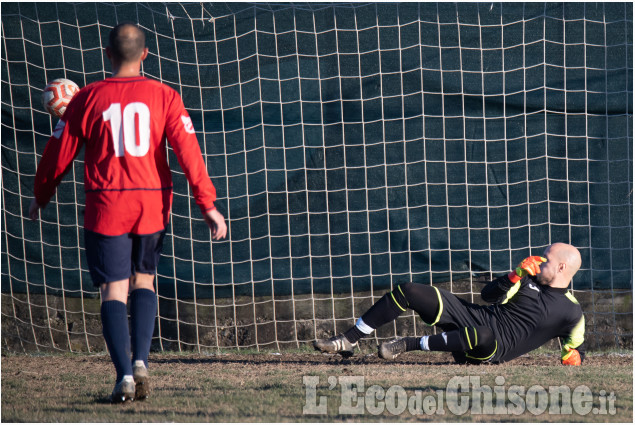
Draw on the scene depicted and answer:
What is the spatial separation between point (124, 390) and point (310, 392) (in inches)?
32.2

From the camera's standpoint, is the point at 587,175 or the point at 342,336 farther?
the point at 587,175

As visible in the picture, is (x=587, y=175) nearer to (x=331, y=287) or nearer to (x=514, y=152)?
(x=514, y=152)

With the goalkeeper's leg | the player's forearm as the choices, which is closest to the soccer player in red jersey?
the goalkeeper's leg

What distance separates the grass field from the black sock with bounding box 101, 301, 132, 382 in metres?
0.16

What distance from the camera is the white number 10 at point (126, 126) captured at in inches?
119

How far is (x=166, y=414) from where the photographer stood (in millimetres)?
2857

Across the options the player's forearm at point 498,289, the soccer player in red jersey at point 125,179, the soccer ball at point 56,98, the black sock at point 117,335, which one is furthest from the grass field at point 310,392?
the soccer ball at point 56,98

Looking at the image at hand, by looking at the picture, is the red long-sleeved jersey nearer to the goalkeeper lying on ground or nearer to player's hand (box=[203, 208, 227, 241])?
player's hand (box=[203, 208, 227, 241])

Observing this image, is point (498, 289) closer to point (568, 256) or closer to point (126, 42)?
point (568, 256)

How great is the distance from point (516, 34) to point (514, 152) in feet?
2.99

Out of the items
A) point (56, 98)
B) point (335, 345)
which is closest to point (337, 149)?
point (335, 345)

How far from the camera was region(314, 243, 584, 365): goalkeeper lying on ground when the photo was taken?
163 inches

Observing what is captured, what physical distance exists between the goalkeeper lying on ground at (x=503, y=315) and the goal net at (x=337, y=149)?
Answer: 120cm

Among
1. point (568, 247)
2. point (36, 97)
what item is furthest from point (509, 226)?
point (36, 97)
